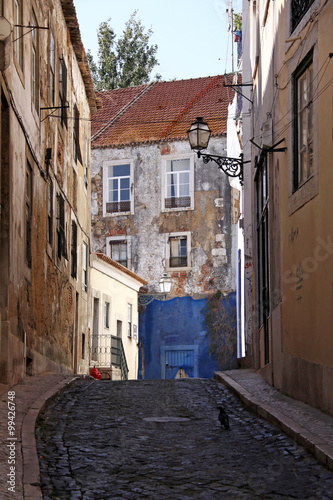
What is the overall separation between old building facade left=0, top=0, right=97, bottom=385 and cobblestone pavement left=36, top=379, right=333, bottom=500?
2018mm

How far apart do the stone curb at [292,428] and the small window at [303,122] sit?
Answer: 3018 mm

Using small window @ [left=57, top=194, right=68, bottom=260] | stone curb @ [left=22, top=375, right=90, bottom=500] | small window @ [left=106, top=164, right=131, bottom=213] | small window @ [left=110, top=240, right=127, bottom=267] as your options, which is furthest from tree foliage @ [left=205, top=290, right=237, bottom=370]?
stone curb @ [left=22, top=375, right=90, bottom=500]

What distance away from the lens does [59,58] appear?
751 inches

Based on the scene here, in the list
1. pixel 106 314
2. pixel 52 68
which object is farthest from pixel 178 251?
pixel 52 68

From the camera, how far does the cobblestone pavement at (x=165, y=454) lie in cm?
605

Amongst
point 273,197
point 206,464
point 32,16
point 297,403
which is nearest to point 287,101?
point 273,197

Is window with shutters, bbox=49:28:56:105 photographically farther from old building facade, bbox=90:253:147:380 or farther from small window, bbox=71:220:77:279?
old building facade, bbox=90:253:147:380

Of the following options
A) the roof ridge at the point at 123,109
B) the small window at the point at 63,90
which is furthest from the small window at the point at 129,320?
the small window at the point at 63,90

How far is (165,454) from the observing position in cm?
750

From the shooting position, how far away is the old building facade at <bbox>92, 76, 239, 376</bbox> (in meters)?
33.5

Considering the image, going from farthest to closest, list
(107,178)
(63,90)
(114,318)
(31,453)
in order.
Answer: (107,178) → (114,318) → (63,90) → (31,453)

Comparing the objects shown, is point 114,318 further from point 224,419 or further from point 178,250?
point 224,419

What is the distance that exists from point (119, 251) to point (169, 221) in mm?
2639

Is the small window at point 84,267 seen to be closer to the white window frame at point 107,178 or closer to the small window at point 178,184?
the small window at point 178,184
